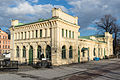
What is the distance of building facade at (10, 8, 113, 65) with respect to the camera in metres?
22.5

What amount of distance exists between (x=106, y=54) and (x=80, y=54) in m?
21.0

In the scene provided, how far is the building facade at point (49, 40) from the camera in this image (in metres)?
22.5

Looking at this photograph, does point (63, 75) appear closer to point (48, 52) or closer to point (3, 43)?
point (48, 52)

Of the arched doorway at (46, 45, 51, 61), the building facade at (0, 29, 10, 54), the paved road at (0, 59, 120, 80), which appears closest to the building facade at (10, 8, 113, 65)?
the arched doorway at (46, 45, 51, 61)

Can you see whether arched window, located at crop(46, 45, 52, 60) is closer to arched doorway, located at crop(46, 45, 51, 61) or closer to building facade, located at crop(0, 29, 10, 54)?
arched doorway, located at crop(46, 45, 51, 61)

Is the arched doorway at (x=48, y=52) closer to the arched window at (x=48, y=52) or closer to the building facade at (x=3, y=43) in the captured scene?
the arched window at (x=48, y=52)

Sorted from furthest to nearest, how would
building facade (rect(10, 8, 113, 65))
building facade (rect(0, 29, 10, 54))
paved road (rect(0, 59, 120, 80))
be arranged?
1. building facade (rect(0, 29, 10, 54))
2. building facade (rect(10, 8, 113, 65))
3. paved road (rect(0, 59, 120, 80))

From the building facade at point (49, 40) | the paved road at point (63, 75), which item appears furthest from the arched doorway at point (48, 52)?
the paved road at point (63, 75)

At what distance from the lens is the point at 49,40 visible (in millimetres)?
23109

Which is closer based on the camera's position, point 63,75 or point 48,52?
point 63,75

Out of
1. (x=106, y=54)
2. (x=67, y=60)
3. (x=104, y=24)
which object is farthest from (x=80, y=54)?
(x=104, y=24)

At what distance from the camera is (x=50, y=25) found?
75.7 ft

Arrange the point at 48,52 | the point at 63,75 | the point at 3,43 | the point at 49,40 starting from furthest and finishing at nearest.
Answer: the point at 3,43, the point at 48,52, the point at 49,40, the point at 63,75

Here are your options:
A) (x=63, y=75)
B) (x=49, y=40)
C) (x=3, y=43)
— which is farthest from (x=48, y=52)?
(x=3, y=43)
